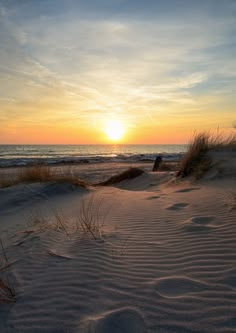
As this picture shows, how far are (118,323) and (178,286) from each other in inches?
24.3

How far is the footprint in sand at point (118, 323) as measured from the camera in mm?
1866

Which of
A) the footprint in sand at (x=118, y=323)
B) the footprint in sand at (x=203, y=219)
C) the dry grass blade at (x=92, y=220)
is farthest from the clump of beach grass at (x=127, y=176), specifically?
the footprint in sand at (x=118, y=323)

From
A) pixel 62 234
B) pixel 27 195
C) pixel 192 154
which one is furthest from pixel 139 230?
pixel 192 154

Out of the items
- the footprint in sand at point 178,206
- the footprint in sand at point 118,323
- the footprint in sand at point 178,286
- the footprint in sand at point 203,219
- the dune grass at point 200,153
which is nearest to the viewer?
the footprint in sand at point 118,323

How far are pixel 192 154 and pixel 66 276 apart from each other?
273 inches

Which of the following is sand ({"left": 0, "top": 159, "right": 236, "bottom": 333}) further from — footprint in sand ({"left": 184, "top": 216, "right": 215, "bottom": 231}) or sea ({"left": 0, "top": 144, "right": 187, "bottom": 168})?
sea ({"left": 0, "top": 144, "right": 187, "bottom": 168})

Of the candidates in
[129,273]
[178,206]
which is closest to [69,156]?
[178,206]

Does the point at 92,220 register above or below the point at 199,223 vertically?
below

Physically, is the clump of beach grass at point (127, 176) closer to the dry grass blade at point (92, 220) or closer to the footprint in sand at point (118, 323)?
the dry grass blade at point (92, 220)

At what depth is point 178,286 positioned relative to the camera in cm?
232

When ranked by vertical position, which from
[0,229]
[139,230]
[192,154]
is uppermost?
[192,154]

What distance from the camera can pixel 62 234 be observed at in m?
3.93

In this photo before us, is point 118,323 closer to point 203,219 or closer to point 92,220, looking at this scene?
point 203,219

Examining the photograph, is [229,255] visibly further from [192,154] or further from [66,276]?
[192,154]
